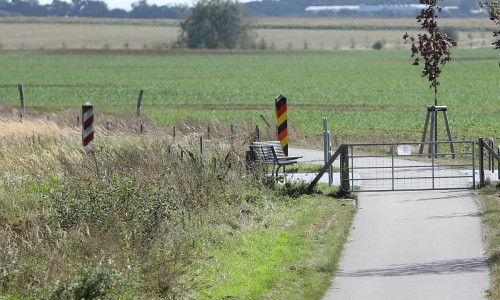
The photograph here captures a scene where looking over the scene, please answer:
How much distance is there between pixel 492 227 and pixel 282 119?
333 inches

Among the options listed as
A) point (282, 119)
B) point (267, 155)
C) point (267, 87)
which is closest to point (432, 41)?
point (282, 119)

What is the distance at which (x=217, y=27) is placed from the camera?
4983 inches

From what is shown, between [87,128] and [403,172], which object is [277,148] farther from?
[87,128]

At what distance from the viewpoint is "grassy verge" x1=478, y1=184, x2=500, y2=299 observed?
1196cm

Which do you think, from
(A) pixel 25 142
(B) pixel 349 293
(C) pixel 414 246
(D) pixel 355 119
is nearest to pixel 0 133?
(A) pixel 25 142

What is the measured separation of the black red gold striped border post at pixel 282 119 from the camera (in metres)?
22.8

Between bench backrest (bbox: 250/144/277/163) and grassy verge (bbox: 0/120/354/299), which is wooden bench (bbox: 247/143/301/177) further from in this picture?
grassy verge (bbox: 0/120/354/299)

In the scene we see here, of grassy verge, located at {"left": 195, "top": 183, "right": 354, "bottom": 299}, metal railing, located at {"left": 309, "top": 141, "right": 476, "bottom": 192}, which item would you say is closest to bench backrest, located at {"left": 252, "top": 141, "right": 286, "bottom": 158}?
metal railing, located at {"left": 309, "top": 141, "right": 476, "bottom": 192}

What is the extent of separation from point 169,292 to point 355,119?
90.8ft

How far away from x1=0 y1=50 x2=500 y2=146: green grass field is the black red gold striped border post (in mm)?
6925

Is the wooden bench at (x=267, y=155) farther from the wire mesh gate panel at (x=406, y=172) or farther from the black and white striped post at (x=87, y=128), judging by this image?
the black and white striped post at (x=87, y=128)

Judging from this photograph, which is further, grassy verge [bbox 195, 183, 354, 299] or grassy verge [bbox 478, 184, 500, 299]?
grassy verge [bbox 478, 184, 500, 299]

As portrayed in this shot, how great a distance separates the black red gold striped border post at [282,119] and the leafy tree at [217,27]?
4057 inches

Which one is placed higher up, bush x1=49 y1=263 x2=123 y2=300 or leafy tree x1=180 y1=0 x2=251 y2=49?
bush x1=49 y1=263 x2=123 y2=300
